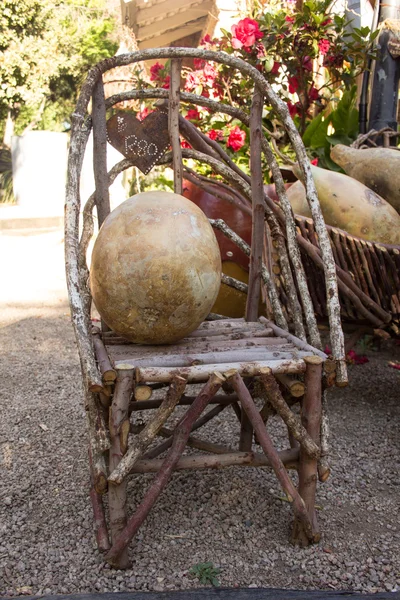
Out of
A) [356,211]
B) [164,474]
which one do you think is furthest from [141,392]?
[356,211]

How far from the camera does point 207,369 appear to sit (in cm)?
171

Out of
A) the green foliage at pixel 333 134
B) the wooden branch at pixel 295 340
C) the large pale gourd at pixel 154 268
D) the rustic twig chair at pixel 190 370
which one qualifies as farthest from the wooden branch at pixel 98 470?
the green foliage at pixel 333 134

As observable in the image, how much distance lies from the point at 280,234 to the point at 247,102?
6.92ft

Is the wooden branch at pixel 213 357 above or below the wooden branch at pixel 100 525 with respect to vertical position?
above

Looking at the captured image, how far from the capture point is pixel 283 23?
3.89 metres

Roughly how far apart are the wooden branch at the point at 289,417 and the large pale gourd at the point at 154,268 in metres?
0.36

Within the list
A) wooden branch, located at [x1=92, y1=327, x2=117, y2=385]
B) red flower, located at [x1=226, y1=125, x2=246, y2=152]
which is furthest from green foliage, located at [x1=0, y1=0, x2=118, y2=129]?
wooden branch, located at [x1=92, y1=327, x2=117, y2=385]

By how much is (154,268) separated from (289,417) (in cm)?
60

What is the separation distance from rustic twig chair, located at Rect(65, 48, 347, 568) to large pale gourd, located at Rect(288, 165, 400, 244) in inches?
23.1

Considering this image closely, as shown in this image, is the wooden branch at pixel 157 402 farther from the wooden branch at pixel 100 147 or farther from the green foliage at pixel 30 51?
the green foliage at pixel 30 51

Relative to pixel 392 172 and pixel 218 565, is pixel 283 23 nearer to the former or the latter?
pixel 392 172

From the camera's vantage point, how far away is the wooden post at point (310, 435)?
179cm

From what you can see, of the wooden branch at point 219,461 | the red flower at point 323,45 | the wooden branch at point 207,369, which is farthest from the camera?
the red flower at point 323,45

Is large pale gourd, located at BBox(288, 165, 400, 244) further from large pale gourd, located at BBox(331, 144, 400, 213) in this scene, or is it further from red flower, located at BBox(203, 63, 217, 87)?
red flower, located at BBox(203, 63, 217, 87)
